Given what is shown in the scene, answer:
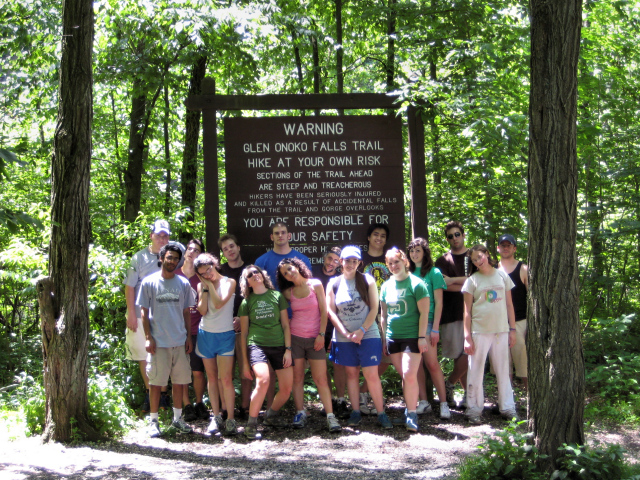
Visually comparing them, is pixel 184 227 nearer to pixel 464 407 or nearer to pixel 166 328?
pixel 166 328

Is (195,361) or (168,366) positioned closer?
(168,366)

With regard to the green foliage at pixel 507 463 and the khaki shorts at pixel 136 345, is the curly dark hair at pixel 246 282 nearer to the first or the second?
the khaki shorts at pixel 136 345

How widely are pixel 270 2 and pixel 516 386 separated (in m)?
7.71

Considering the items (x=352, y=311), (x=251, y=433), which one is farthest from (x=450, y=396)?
(x=251, y=433)

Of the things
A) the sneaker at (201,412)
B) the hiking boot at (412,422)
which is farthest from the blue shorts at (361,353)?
the sneaker at (201,412)

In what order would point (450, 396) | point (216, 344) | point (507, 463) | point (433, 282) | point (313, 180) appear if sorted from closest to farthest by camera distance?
point (507, 463)
point (216, 344)
point (433, 282)
point (450, 396)
point (313, 180)

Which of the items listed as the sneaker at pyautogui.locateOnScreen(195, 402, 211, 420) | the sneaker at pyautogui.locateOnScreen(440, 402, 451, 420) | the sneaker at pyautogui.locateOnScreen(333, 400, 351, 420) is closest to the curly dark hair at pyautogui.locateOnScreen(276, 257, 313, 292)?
the sneaker at pyautogui.locateOnScreen(333, 400, 351, 420)

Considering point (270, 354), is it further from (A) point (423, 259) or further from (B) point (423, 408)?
(A) point (423, 259)

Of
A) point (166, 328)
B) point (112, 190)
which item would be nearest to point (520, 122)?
point (166, 328)

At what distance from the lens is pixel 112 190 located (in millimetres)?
11180

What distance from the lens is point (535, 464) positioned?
4.04 metres

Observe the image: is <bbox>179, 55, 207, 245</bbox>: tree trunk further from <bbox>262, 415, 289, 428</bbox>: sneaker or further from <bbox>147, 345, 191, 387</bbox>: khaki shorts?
<bbox>262, 415, 289, 428</bbox>: sneaker

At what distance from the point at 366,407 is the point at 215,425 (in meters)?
1.75

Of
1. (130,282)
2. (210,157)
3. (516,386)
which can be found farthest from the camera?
(516,386)
